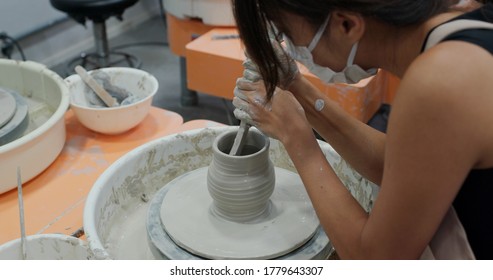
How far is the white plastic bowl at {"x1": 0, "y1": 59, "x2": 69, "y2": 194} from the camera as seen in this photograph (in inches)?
50.0

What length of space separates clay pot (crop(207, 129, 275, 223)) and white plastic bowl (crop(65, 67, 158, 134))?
0.45 metres

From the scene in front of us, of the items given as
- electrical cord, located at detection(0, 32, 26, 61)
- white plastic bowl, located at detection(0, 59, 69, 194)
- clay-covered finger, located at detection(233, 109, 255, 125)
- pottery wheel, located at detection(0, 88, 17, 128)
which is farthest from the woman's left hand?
electrical cord, located at detection(0, 32, 26, 61)

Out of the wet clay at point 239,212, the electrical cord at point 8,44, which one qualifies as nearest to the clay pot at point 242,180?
the wet clay at point 239,212

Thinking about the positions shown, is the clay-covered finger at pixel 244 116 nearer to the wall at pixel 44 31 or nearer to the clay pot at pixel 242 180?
the clay pot at pixel 242 180

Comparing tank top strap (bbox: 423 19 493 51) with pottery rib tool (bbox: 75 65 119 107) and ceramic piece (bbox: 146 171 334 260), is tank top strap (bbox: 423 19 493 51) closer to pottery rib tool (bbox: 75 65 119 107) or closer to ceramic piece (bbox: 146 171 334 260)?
ceramic piece (bbox: 146 171 334 260)

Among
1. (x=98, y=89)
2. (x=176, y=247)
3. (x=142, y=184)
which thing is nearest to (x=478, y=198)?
(x=176, y=247)

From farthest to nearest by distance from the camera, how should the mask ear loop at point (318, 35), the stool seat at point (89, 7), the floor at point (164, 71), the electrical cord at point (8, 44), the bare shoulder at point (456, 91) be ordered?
the electrical cord at point (8, 44)
the floor at point (164, 71)
the stool seat at point (89, 7)
the mask ear loop at point (318, 35)
the bare shoulder at point (456, 91)

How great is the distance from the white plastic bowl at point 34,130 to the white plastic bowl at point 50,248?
10.3 inches

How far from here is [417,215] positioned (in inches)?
32.6

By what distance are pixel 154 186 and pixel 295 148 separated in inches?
19.2

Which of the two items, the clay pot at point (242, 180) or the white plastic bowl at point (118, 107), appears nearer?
the clay pot at point (242, 180)

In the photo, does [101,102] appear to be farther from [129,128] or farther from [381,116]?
[381,116]

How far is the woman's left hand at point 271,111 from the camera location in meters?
1.06

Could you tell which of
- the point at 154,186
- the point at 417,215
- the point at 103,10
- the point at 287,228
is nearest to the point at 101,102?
the point at 154,186
